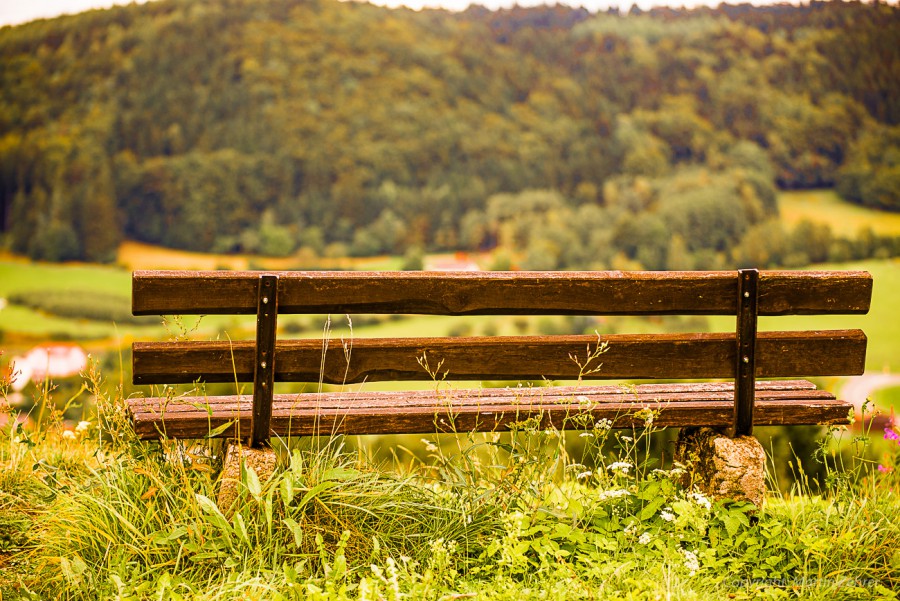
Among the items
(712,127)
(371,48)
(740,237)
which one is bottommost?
(740,237)

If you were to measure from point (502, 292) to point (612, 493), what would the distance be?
2.66ft

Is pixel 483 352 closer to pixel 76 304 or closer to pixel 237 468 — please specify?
pixel 237 468

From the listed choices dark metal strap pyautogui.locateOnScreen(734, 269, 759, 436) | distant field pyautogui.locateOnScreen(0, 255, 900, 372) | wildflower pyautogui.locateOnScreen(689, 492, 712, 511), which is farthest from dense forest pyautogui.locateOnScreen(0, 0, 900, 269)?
wildflower pyautogui.locateOnScreen(689, 492, 712, 511)

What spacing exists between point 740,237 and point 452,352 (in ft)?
236

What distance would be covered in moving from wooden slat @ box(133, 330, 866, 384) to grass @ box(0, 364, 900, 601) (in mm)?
247

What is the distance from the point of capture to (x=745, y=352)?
3.26m

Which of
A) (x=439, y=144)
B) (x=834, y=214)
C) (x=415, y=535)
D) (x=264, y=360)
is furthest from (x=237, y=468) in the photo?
(x=439, y=144)

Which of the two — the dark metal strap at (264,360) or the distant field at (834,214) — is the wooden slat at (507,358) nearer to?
the dark metal strap at (264,360)

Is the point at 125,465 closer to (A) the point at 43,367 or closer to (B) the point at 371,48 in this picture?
(A) the point at 43,367

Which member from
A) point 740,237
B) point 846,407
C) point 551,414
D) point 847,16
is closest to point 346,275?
point 551,414

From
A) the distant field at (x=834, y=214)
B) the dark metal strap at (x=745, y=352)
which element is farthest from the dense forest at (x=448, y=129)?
the dark metal strap at (x=745, y=352)

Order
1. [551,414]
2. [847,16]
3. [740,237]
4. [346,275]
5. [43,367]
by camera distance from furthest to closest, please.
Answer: [847,16], [740,237], [43,367], [551,414], [346,275]

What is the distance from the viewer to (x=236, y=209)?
243 ft

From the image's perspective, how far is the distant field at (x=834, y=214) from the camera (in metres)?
72.1
